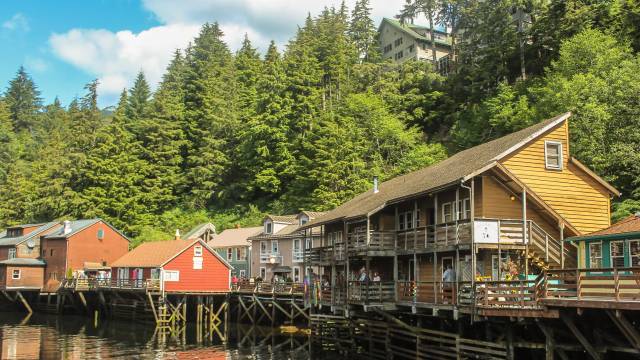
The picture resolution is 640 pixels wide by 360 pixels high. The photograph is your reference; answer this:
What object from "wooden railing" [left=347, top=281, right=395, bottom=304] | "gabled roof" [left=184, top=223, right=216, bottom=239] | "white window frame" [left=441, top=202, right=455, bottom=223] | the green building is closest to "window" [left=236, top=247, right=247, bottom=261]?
"gabled roof" [left=184, top=223, right=216, bottom=239]

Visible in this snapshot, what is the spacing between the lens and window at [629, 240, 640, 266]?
22.5m

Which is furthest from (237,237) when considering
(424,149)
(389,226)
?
(389,226)

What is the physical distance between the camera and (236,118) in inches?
3314

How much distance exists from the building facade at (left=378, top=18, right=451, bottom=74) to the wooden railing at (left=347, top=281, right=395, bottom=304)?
65.5 m

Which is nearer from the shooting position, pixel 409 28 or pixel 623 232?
pixel 623 232

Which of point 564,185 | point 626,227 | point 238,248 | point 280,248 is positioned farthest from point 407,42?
point 626,227

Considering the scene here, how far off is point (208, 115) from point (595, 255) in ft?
221

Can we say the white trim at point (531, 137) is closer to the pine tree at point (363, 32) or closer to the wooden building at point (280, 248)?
the wooden building at point (280, 248)

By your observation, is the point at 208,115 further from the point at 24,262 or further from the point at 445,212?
the point at 445,212

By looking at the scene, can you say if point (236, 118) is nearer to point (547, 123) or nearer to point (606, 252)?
point (547, 123)

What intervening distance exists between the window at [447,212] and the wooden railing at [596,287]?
311 inches

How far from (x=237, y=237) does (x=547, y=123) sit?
42.9m

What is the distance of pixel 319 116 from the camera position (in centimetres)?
7338

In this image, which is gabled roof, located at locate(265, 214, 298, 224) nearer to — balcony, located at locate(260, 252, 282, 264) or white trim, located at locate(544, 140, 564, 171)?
balcony, located at locate(260, 252, 282, 264)
